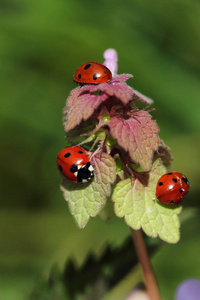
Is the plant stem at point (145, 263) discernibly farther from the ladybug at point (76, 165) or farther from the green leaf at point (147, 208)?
the ladybug at point (76, 165)

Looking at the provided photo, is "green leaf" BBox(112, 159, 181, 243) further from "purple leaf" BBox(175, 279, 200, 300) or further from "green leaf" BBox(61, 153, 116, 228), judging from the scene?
"purple leaf" BBox(175, 279, 200, 300)

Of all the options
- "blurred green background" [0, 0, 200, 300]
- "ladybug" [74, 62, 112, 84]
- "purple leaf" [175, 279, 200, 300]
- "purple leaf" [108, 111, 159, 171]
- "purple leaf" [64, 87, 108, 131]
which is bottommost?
"purple leaf" [175, 279, 200, 300]

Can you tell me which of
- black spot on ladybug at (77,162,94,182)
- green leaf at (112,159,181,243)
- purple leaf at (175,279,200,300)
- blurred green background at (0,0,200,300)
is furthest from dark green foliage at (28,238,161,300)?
blurred green background at (0,0,200,300)

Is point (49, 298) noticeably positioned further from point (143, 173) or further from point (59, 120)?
point (59, 120)

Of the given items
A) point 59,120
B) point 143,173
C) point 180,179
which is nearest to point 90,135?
point 143,173

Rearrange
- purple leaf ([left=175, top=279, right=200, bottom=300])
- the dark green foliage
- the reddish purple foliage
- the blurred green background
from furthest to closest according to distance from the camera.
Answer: the blurred green background → the dark green foliage → purple leaf ([left=175, top=279, right=200, bottom=300]) → the reddish purple foliage

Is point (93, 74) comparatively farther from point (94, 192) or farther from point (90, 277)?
point (90, 277)
